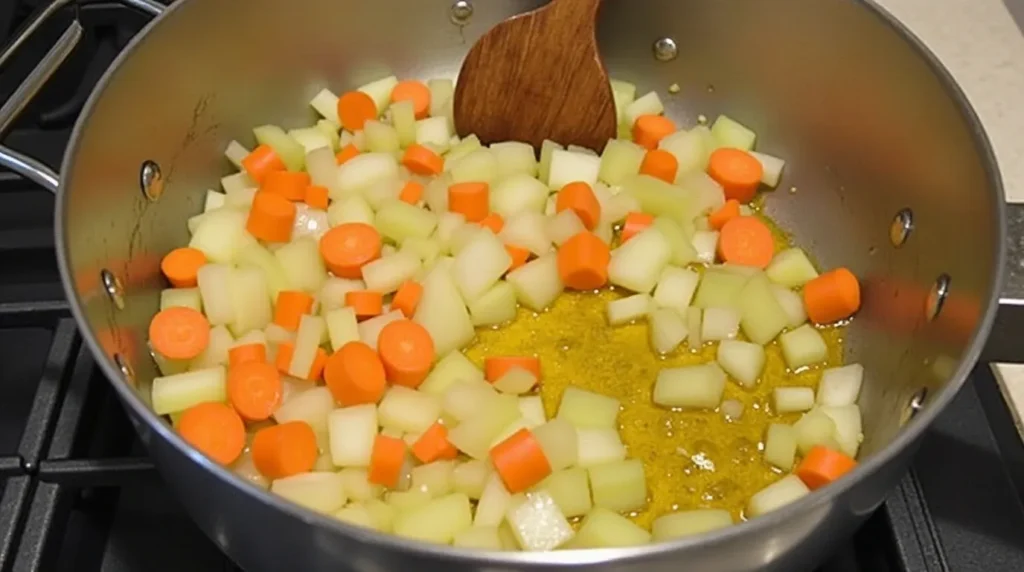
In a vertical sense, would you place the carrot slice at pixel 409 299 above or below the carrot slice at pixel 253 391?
above

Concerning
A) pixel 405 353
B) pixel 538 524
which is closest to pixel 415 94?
pixel 405 353

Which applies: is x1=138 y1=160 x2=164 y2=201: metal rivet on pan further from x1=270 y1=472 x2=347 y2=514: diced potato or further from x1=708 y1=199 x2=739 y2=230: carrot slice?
x1=708 y1=199 x2=739 y2=230: carrot slice

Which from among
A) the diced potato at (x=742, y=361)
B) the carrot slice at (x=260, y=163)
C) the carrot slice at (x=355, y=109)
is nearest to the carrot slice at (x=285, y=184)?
the carrot slice at (x=260, y=163)

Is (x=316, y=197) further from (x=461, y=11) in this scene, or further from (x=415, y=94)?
(x=461, y=11)

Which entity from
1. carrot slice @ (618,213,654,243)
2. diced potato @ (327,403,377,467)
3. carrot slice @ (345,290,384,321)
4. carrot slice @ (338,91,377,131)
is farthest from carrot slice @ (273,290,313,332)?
carrot slice @ (618,213,654,243)

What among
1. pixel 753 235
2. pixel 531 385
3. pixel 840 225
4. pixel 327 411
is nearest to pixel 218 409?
pixel 327 411

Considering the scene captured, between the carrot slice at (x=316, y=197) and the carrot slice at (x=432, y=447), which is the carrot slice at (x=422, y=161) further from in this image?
the carrot slice at (x=432, y=447)
